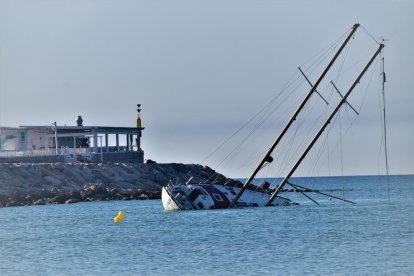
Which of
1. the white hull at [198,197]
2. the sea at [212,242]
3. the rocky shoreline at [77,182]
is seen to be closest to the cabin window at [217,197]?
the white hull at [198,197]

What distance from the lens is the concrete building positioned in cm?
10206

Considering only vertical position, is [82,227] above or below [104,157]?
below

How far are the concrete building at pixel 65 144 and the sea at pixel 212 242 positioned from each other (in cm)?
2551

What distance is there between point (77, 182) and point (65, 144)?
16931mm

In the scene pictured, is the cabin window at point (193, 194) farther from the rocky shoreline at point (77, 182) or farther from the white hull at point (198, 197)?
the rocky shoreline at point (77, 182)

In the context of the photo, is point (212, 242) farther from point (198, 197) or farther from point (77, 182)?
point (77, 182)

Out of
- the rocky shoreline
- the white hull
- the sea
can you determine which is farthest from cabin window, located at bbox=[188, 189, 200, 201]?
the rocky shoreline

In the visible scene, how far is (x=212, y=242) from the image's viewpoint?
166 feet

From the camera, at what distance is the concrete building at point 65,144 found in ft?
335

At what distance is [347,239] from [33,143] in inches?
2404

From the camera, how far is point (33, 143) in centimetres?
10725

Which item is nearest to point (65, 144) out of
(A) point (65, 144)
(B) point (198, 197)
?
(A) point (65, 144)

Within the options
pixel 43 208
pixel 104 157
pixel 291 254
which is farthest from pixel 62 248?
pixel 104 157

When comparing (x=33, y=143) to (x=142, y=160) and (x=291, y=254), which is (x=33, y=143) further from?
(x=291, y=254)
